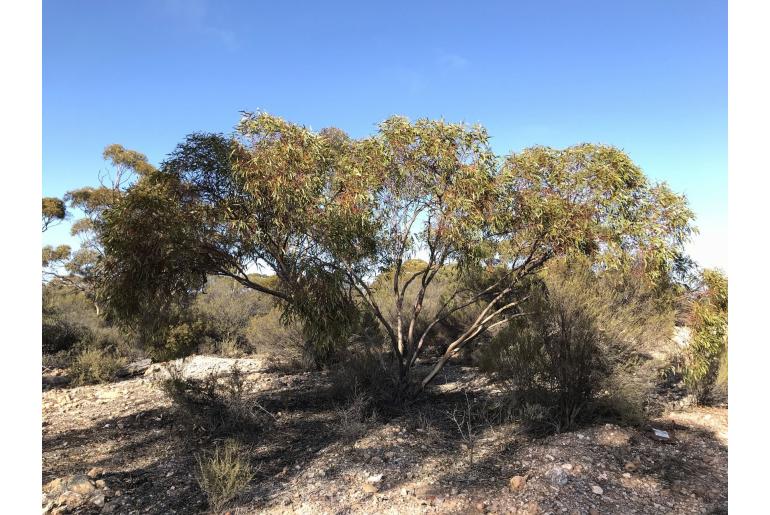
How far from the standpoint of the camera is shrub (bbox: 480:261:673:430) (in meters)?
6.12

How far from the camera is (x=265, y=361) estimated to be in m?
11.5

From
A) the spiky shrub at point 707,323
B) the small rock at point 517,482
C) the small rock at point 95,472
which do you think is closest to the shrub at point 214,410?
the small rock at point 95,472

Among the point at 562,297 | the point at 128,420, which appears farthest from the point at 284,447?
the point at 562,297

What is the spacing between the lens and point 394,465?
4.89m

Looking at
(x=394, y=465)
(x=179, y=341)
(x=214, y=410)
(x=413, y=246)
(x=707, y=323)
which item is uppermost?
(x=413, y=246)

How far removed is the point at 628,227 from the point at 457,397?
159 inches

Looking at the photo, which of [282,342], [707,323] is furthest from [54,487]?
[707,323]

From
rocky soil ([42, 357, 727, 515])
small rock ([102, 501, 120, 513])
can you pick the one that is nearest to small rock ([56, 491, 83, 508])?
rocky soil ([42, 357, 727, 515])

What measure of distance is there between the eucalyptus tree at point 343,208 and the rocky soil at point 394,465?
1471 millimetres

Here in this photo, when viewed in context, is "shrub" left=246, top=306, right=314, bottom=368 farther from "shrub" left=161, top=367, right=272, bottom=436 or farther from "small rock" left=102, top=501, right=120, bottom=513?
"small rock" left=102, top=501, right=120, bottom=513

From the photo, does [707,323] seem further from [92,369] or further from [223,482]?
[92,369]

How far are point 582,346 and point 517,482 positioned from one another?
2.52 metres

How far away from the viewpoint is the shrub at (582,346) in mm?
6121

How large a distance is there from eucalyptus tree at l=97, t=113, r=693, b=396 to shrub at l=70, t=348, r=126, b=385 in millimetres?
4953
